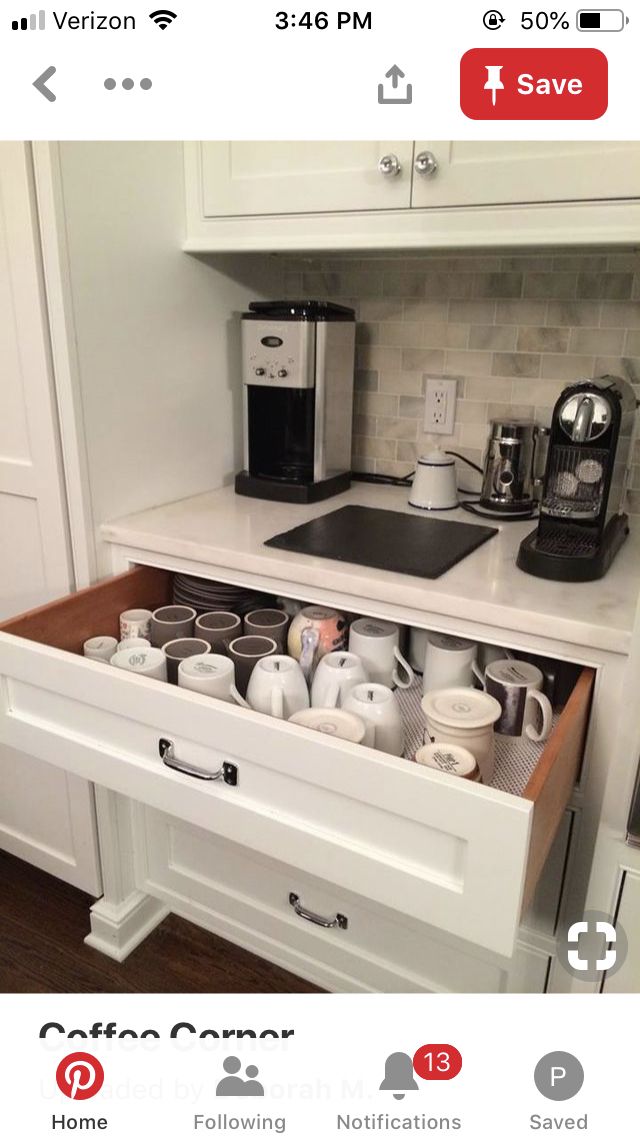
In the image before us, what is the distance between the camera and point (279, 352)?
130cm

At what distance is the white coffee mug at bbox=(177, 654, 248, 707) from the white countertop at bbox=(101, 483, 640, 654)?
17 centimetres

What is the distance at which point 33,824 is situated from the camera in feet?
4.71

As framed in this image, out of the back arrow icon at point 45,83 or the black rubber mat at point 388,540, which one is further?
the black rubber mat at point 388,540

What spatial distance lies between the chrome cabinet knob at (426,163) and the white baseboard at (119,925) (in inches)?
52.5

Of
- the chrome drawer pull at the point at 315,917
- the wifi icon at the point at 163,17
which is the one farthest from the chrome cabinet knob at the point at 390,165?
the chrome drawer pull at the point at 315,917

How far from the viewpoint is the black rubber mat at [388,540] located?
1.03 m

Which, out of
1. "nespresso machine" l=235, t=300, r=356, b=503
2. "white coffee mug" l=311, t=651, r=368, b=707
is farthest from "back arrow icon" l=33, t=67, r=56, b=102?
"white coffee mug" l=311, t=651, r=368, b=707

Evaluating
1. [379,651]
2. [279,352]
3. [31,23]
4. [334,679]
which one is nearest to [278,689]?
[334,679]

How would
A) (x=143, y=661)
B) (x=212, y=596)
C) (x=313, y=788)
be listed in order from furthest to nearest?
(x=212, y=596) → (x=143, y=661) → (x=313, y=788)

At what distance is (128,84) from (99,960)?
1415 mm
